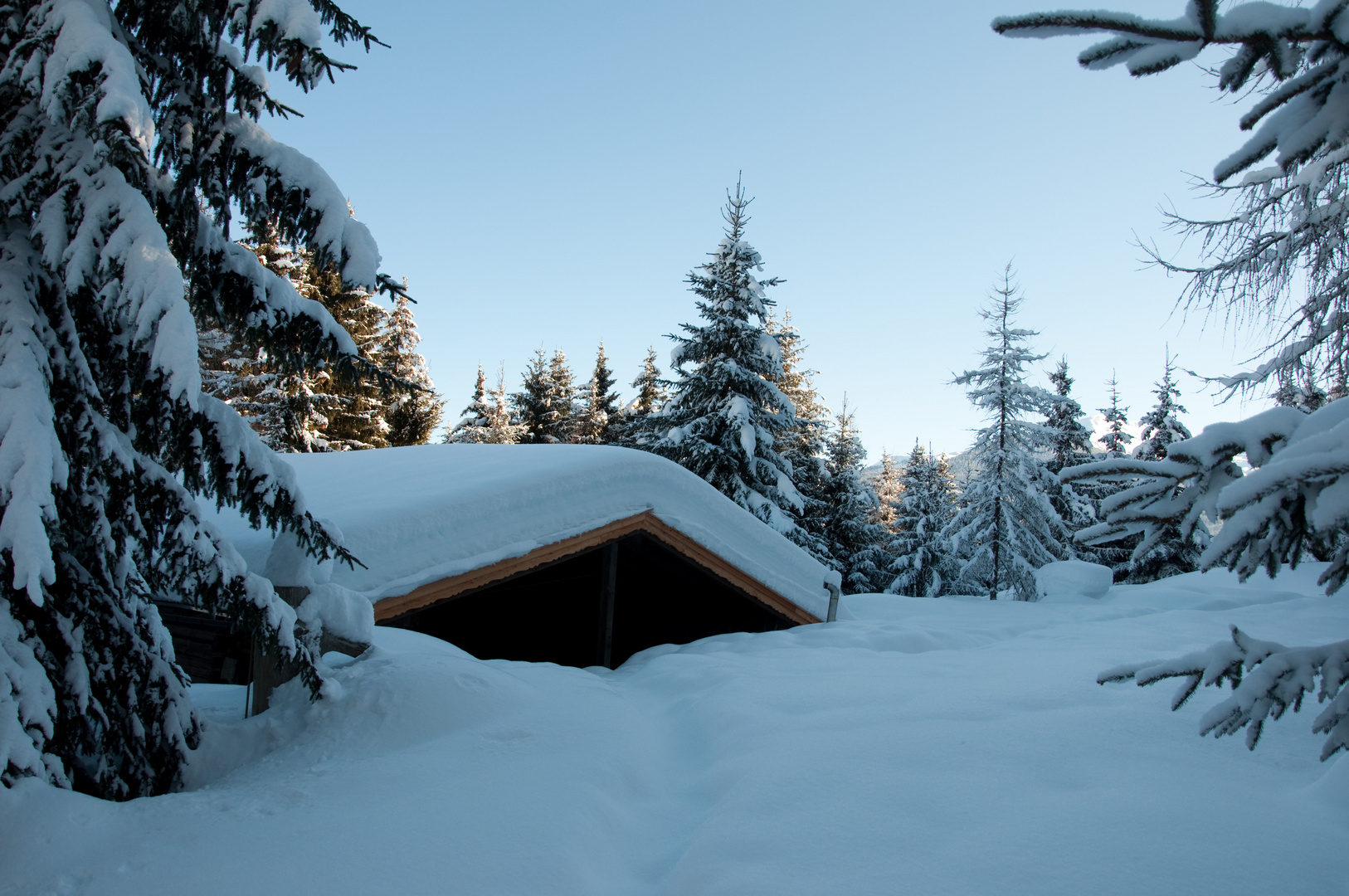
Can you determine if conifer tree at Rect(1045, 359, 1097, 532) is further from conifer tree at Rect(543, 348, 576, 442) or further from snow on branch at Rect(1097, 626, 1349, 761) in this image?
snow on branch at Rect(1097, 626, 1349, 761)

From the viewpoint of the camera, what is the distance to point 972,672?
4.96 meters

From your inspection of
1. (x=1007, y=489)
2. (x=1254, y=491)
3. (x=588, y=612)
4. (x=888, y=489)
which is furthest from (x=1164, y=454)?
Answer: (x=1254, y=491)

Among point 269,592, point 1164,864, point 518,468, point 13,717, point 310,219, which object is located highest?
point 310,219

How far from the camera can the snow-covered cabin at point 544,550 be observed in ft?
16.1

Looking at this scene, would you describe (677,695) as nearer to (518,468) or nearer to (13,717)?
(518,468)

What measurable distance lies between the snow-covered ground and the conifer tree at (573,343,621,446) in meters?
28.5

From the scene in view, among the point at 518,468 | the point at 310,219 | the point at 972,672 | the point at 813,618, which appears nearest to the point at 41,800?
the point at 310,219

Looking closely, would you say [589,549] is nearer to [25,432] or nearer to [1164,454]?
[25,432]

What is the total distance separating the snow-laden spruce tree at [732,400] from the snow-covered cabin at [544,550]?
7.42 m

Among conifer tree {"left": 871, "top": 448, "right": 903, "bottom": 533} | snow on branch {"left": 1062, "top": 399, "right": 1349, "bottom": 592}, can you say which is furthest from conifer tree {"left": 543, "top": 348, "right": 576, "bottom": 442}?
snow on branch {"left": 1062, "top": 399, "right": 1349, "bottom": 592}

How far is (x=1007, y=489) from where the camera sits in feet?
64.5

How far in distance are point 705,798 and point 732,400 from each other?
14410 mm

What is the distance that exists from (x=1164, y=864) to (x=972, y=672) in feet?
9.07

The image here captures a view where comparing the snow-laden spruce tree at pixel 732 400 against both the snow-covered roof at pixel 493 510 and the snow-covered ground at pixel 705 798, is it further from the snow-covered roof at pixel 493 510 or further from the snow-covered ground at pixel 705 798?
the snow-covered ground at pixel 705 798
